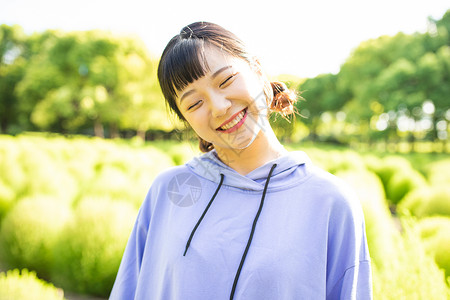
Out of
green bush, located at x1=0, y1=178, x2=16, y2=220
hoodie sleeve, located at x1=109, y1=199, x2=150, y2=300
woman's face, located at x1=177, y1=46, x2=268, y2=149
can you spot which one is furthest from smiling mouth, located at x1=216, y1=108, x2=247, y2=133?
green bush, located at x1=0, y1=178, x2=16, y2=220

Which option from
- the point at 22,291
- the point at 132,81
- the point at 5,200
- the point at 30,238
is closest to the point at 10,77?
the point at 132,81

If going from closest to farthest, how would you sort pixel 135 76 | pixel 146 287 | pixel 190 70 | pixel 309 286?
pixel 309 286
pixel 190 70
pixel 146 287
pixel 135 76

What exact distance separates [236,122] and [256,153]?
17 centimetres

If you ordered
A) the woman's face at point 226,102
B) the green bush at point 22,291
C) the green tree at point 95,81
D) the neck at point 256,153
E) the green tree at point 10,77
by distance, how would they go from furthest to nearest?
the green tree at point 10,77
the green tree at point 95,81
the green bush at point 22,291
the neck at point 256,153
the woman's face at point 226,102

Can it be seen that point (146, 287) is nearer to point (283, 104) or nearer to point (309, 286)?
point (309, 286)

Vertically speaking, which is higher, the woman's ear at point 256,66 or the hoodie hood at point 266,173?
the woman's ear at point 256,66

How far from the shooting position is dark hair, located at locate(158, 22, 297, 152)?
109 cm

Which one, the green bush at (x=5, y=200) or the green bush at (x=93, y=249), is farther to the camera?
the green bush at (x=5, y=200)

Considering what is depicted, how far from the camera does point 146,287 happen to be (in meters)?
1.22

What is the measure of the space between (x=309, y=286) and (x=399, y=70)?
21.2 metres

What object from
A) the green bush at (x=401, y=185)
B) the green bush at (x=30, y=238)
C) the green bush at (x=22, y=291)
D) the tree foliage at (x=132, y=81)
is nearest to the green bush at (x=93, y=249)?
the green bush at (x=30, y=238)

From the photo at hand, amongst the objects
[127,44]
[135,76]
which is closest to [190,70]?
[135,76]

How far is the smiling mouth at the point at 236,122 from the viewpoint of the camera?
1.10m

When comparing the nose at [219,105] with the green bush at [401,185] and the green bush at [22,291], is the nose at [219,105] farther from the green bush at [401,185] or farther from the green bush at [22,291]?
the green bush at [401,185]
